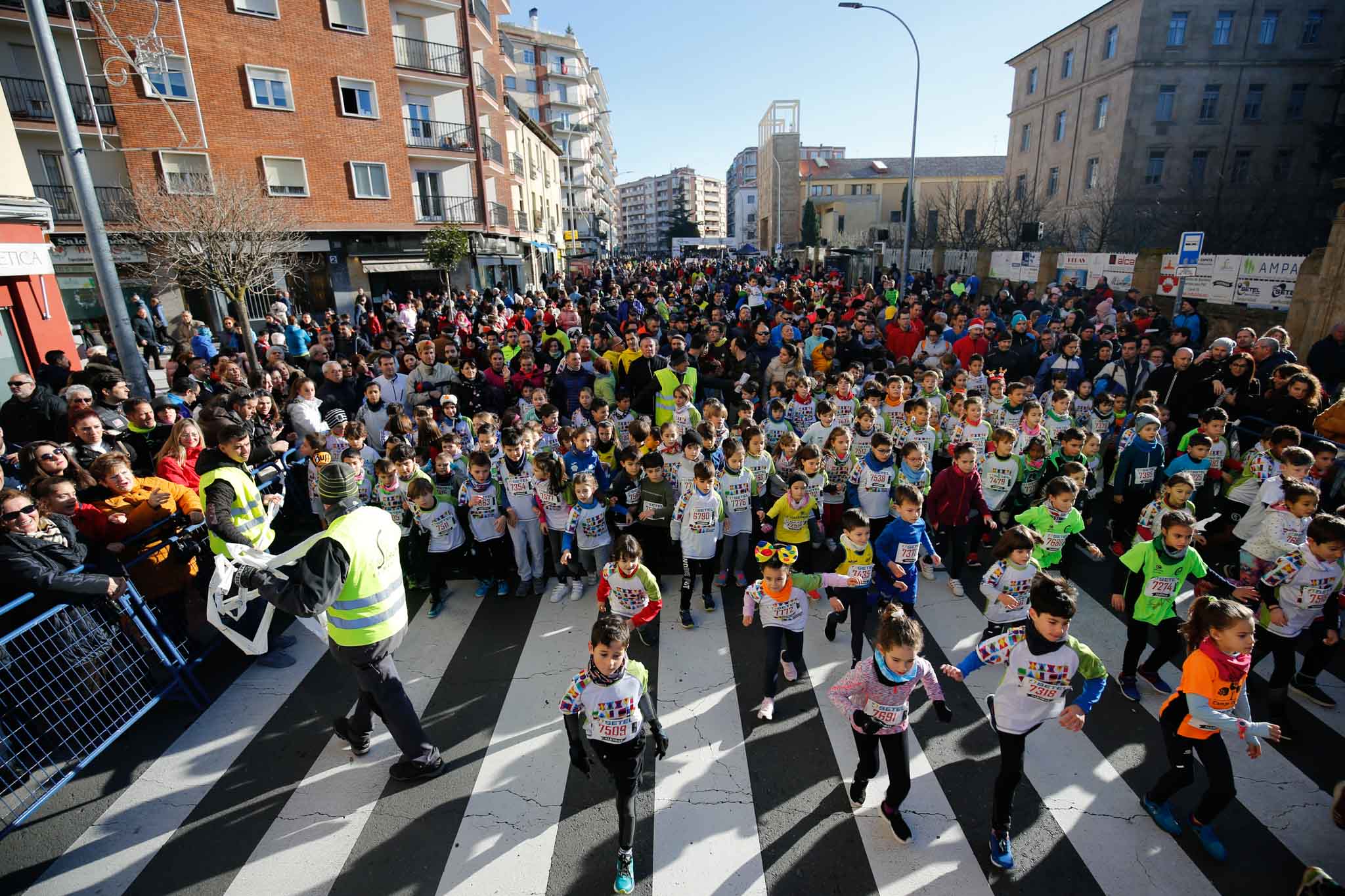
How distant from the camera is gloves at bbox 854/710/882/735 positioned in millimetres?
3602

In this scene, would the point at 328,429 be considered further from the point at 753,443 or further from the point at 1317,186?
the point at 1317,186

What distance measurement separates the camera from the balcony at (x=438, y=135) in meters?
25.3

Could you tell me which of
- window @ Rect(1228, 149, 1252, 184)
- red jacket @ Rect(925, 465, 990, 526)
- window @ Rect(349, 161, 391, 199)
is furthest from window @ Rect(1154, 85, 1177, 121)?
red jacket @ Rect(925, 465, 990, 526)

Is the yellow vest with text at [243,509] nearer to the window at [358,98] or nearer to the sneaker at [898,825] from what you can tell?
the sneaker at [898,825]

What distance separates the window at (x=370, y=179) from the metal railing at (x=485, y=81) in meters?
6.53

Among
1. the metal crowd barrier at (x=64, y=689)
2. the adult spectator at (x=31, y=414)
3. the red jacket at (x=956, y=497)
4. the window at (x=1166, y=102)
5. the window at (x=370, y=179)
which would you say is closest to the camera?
the metal crowd barrier at (x=64, y=689)

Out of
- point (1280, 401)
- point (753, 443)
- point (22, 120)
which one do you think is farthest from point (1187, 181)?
point (22, 120)

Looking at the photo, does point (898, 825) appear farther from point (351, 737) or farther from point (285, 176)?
point (285, 176)

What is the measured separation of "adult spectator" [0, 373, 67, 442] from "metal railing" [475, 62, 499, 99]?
25.0m

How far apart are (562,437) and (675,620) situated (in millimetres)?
2263

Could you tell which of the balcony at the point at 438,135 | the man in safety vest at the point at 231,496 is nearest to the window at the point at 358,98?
the balcony at the point at 438,135

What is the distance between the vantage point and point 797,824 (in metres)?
3.79

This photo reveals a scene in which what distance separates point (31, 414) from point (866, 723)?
9.13 meters

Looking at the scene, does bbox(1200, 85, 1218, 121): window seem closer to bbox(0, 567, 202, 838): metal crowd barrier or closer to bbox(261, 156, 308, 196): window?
bbox(261, 156, 308, 196): window
